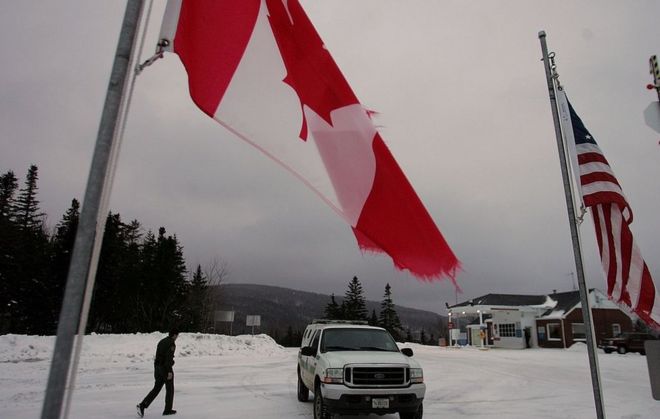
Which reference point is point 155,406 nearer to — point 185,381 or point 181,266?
point 185,381

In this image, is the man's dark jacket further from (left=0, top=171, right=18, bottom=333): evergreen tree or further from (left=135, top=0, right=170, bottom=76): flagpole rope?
(left=0, top=171, right=18, bottom=333): evergreen tree

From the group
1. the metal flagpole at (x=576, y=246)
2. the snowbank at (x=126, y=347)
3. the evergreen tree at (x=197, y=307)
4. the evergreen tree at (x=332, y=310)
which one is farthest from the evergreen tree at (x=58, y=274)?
the metal flagpole at (x=576, y=246)

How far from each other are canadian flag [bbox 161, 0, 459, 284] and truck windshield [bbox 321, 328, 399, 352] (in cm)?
784

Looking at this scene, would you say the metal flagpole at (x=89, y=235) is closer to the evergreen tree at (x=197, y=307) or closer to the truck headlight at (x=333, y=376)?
the truck headlight at (x=333, y=376)

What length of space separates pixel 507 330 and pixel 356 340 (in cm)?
4521

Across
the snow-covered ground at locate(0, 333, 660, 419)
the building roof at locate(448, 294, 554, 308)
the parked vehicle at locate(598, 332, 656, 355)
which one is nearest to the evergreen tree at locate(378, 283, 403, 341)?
the building roof at locate(448, 294, 554, 308)

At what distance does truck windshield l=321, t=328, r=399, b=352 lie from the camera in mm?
11086

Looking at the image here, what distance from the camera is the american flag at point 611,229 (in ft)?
25.4

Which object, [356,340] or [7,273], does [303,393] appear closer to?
[356,340]

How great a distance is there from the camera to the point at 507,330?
2026 inches

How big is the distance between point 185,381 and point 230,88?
15.5m

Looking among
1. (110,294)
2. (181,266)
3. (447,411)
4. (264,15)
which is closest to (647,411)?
(447,411)

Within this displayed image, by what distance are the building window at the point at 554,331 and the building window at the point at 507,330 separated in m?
3.38

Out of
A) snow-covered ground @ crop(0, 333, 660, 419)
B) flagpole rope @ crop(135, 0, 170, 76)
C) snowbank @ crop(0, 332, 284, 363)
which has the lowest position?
snow-covered ground @ crop(0, 333, 660, 419)
